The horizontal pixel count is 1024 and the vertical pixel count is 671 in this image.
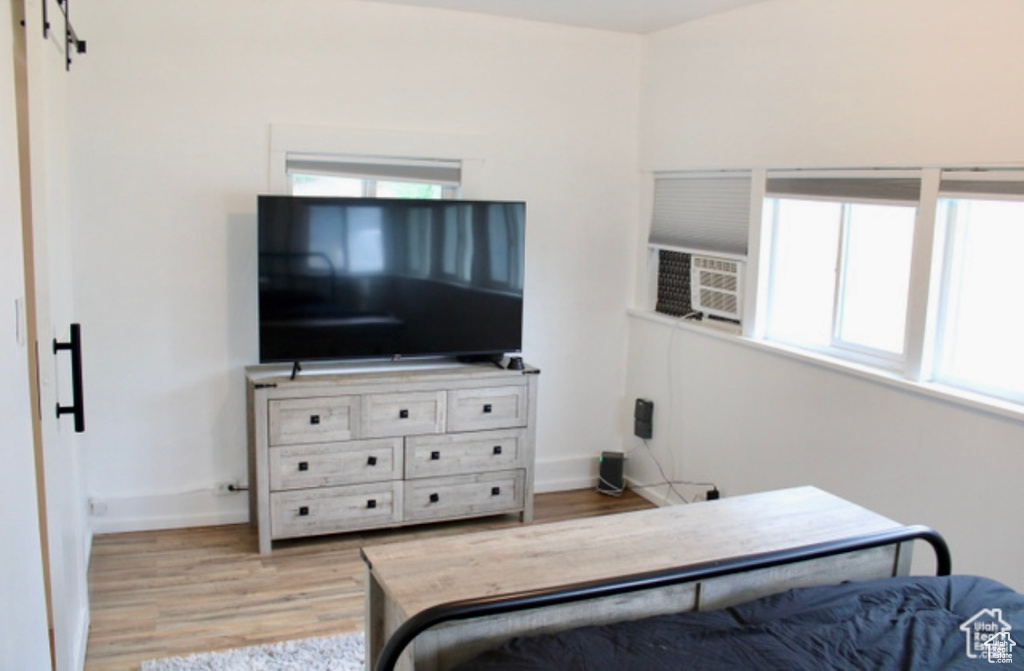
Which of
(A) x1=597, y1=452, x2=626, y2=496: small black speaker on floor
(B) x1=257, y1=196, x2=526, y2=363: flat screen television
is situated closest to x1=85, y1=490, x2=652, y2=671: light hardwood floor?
(A) x1=597, y1=452, x2=626, y2=496: small black speaker on floor

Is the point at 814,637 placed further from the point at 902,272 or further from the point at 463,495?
the point at 463,495

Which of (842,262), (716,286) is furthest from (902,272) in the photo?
(716,286)

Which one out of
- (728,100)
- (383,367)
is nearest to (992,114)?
(728,100)

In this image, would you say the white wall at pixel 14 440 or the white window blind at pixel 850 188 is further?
the white window blind at pixel 850 188

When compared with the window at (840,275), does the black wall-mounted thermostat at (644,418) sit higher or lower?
lower

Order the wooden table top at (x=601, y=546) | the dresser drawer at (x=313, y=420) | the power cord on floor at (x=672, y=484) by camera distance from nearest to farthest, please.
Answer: the wooden table top at (x=601, y=546), the dresser drawer at (x=313, y=420), the power cord on floor at (x=672, y=484)

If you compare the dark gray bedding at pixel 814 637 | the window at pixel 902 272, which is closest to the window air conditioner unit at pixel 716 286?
the window at pixel 902 272

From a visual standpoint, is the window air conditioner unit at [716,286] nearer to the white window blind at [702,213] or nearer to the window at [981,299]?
the white window blind at [702,213]

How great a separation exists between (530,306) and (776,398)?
148cm

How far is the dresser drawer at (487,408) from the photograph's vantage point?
4.28 meters

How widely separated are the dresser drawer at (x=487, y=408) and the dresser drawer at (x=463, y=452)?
5 centimetres

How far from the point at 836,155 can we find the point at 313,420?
2.52 metres

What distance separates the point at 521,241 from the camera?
4457mm

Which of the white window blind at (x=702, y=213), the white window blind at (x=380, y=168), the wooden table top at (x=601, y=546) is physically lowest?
the wooden table top at (x=601, y=546)
